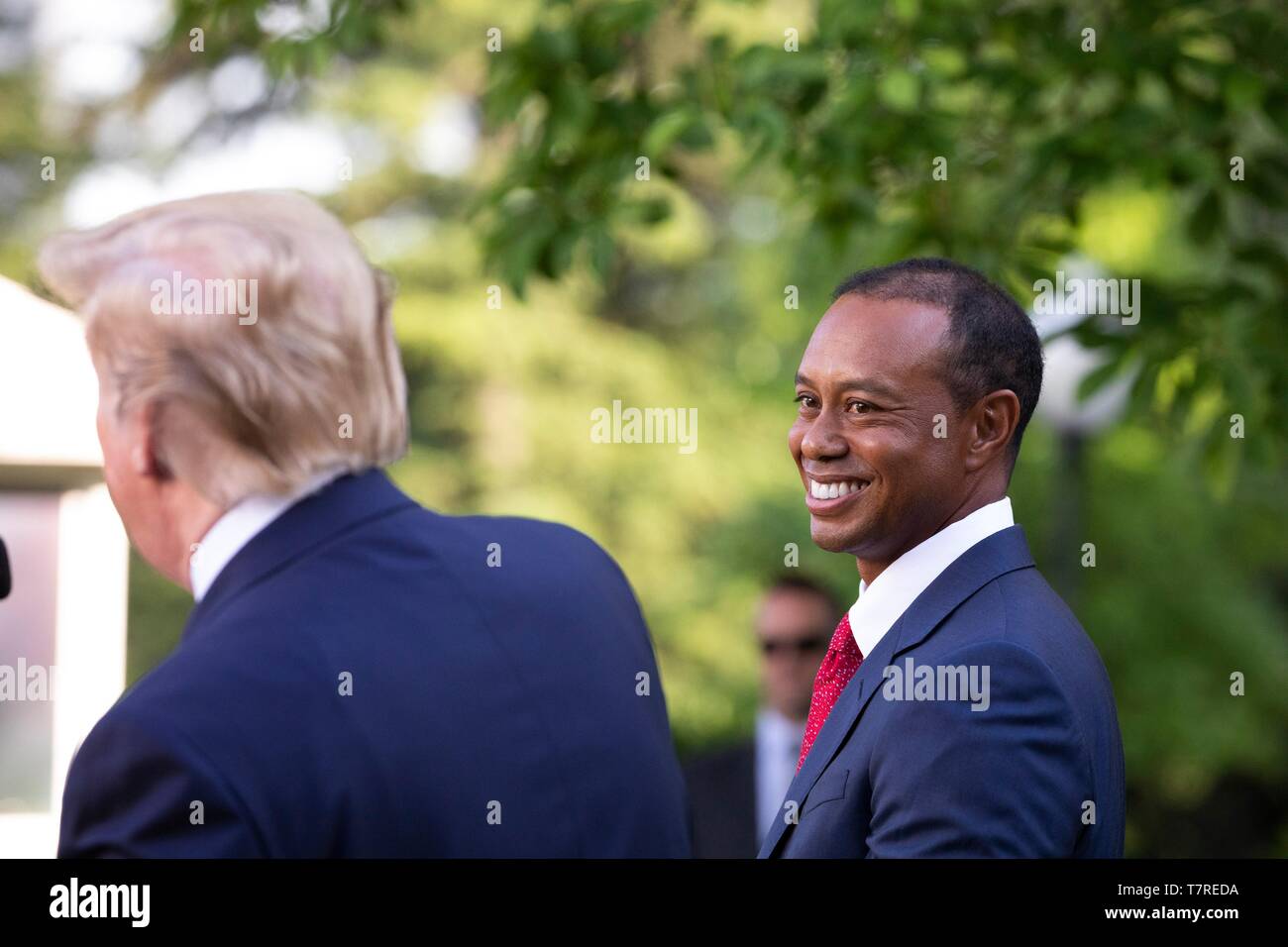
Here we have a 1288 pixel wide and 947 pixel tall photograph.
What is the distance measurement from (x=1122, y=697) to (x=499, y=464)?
7.66m

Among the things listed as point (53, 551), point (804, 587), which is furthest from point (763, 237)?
point (53, 551)

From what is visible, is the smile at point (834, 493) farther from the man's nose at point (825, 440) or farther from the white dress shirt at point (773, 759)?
the white dress shirt at point (773, 759)

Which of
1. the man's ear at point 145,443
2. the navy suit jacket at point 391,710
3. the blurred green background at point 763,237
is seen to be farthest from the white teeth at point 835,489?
the blurred green background at point 763,237

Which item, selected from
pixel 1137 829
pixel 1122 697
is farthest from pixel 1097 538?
pixel 1137 829

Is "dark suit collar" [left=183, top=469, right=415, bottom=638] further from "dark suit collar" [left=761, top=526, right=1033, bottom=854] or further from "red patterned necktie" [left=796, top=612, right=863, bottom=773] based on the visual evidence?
"red patterned necktie" [left=796, top=612, right=863, bottom=773]

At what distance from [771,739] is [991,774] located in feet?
13.6

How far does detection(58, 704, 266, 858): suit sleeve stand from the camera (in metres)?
1.61

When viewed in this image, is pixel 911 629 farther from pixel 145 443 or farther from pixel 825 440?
pixel 145 443

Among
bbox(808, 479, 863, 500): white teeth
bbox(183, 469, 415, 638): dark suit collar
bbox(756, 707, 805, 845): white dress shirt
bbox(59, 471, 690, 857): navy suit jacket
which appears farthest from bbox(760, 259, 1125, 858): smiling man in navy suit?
bbox(756, 707, 805, 845): white dress shirt

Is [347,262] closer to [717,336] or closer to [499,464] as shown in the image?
[499,464]

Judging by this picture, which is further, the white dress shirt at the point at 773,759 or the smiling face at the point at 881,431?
the white dress shirt at the point at 773,759

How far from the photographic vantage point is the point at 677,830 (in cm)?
207

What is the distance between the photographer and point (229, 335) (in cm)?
185

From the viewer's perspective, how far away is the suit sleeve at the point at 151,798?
5.28 ft
